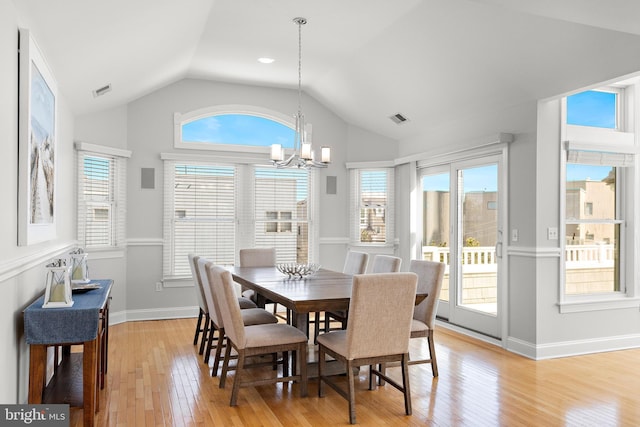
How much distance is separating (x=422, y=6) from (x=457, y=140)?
187cm

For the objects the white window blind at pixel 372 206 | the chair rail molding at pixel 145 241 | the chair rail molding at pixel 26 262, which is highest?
the white window blind at pixel 372 206

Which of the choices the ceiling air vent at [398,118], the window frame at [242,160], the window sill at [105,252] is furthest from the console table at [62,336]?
the ceiling air vent at [398,118]

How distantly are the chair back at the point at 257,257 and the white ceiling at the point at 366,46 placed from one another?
2.26 m

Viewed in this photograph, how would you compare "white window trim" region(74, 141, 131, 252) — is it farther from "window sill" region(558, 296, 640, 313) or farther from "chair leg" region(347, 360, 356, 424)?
"window sill" region(558, 296, 640, 313)

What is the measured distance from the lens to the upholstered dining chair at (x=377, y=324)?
307 centimetres

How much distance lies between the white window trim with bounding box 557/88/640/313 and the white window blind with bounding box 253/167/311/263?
3.52 m

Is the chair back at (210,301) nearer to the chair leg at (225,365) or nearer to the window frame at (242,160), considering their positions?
the chair leg at (225,365)

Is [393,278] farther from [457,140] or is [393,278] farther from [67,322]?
[457,140]

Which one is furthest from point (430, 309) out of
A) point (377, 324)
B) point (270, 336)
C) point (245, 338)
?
point (245, 338)

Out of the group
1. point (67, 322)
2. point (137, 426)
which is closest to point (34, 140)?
point (67, 322)

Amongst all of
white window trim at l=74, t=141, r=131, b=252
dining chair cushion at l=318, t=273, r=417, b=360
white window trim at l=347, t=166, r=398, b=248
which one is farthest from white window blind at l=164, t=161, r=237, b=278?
dining chair cushion at l=318, t=273, r=417, b=360

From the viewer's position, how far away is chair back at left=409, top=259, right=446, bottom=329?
395cm

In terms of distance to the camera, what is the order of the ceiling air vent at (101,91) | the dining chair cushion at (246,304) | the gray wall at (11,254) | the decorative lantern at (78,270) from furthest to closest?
the ceiling air vent at (101,91)
the dining chair cushion at (246,304)
the decorative lantern at (78,270)
the gray wall at (11,254)

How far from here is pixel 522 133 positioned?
476 cm
